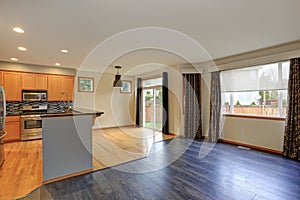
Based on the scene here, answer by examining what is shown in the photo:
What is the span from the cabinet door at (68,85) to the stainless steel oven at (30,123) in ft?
3.56

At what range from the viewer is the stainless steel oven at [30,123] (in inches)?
195

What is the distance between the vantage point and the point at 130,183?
2.48 metres

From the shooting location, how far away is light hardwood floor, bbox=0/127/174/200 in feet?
7.89

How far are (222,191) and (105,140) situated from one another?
3714mm

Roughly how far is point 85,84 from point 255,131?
6.13 meters

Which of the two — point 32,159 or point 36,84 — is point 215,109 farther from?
point 36,84

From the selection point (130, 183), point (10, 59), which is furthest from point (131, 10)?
point (10, 59)

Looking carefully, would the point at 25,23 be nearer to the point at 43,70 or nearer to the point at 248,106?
the point at 43,70

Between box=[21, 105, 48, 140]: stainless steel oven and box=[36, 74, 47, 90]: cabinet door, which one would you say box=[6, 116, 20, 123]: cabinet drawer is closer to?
box=[21, 105, 48, 140]: stainless steel oven

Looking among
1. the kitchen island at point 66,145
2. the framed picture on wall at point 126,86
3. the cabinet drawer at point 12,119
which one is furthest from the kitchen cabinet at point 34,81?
the kitchen island at point 66,145

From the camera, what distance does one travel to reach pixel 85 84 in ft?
21.1

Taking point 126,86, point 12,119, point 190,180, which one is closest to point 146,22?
point 190,180

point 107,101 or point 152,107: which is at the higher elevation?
point 107,101

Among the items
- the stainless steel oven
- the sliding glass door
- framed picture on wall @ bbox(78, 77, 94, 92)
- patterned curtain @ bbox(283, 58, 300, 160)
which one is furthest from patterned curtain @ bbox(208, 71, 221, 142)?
the stainless steel oven
